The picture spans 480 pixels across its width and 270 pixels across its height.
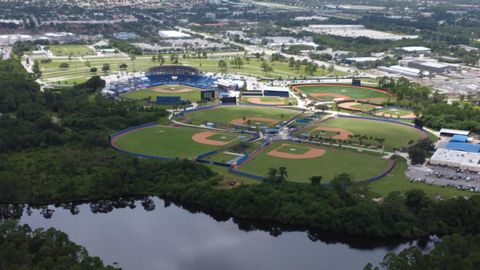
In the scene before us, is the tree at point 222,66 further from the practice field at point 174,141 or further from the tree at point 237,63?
the practice field at point 174,141

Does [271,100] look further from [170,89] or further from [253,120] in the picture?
[170,89]

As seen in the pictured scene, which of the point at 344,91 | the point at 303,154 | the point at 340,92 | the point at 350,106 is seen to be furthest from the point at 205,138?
the point at 344,91

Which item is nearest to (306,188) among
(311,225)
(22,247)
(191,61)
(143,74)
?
(311,225)

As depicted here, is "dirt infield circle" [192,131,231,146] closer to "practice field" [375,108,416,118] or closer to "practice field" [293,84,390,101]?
"practice field" [375,108,416,118]

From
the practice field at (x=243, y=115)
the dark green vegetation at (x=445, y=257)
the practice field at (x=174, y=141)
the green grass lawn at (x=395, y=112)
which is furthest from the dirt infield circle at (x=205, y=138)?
the dark green vegetation at (x=445, y=257)

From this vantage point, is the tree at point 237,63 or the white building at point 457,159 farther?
the tree at point 237,63

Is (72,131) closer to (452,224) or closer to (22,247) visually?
(22,247)
